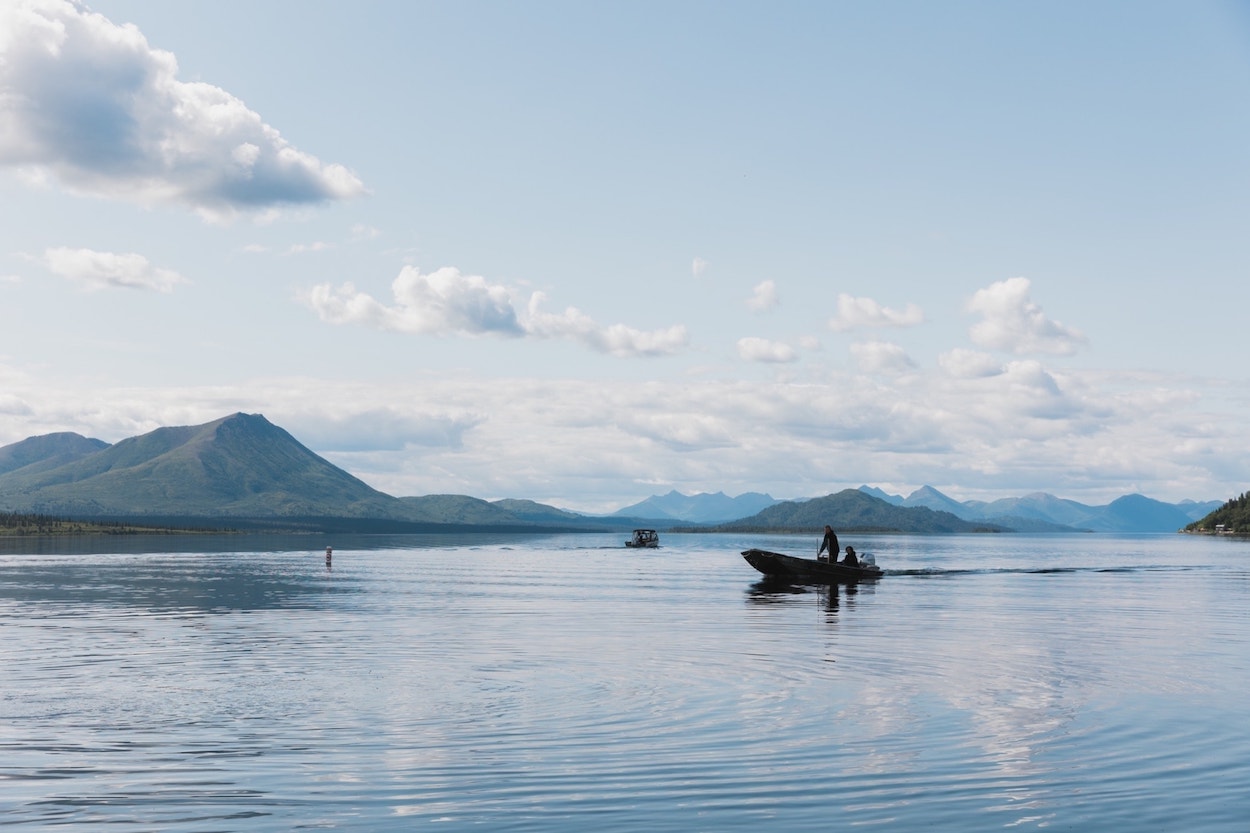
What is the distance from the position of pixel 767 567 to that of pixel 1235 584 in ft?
155

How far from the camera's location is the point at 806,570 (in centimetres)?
9481

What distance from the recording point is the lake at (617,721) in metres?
19.3

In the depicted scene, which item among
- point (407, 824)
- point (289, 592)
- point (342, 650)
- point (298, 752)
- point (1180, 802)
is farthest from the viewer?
point (289, 592)

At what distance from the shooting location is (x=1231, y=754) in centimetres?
2445

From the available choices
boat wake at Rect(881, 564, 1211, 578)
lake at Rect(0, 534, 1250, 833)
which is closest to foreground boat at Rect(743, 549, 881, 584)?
boat wake at Rect(881, 564, 1211, 578)

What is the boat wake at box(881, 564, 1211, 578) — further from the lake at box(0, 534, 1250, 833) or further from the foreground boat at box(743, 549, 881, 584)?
the lake at box(0, 534, 1250, 833)

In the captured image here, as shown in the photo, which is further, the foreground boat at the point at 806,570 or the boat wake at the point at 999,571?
the boat wake at the point at 999,571

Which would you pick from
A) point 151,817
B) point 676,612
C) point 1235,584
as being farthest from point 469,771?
point 1235,584

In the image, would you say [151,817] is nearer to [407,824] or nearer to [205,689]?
[407,824]

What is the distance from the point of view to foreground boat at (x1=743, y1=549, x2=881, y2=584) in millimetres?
94688

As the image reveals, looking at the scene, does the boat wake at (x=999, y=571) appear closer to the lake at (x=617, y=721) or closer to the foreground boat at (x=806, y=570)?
the foreground boat at (x=806, y=570)

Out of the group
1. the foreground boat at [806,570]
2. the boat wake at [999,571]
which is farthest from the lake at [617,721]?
the boat wake at [999,571]

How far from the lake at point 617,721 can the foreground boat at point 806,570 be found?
1222 inches

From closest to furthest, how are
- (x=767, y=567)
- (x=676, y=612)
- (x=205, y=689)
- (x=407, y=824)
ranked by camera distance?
1. (x=407, y=824)
2. (x=205, y=689)
3. (x=676, y=612)
4. (x=767, y=567)
